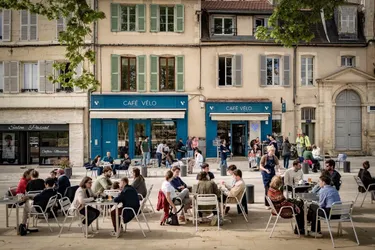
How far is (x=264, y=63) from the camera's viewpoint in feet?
82.0

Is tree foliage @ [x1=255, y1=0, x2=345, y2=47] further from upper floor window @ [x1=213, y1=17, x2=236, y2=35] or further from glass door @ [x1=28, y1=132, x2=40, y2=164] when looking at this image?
glass door @ [x1=28, y1=132, x2=40, y2=164]

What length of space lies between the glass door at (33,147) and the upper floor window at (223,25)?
460 inches

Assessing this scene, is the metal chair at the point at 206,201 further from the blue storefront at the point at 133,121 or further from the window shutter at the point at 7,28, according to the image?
the window shutter at the point at 7,28

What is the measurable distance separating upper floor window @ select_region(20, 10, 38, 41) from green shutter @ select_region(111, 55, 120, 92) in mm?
4464

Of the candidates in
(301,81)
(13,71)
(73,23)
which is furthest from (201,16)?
(73,23)

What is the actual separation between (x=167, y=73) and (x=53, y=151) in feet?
25.2

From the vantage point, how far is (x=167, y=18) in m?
24.8

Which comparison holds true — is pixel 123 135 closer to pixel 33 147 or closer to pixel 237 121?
pixel 33 147

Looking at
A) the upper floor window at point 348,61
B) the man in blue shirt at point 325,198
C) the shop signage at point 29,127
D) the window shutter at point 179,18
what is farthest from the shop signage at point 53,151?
the man in blue shirt at point 325,198

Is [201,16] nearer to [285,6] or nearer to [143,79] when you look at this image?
[143,79]

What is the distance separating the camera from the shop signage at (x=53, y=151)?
2430 centimetres

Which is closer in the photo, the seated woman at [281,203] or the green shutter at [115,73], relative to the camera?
the seated woman at [281,203]

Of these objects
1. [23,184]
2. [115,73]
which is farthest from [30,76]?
[23,184]

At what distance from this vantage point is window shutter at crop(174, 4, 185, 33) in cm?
2458
